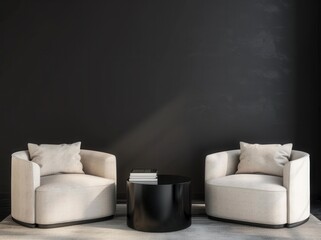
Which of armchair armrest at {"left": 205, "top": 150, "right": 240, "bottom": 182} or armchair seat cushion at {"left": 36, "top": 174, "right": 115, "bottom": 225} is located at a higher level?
armchair armrest at {"left": 205, "top": 150, "right": 240, "bottom": 182}

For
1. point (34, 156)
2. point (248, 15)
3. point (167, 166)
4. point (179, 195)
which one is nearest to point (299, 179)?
point (179, 195)

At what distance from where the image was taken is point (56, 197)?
4.90m

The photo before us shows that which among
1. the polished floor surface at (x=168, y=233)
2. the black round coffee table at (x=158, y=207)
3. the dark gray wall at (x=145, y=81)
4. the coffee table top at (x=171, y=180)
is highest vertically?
the dark gray wall at (x=145, y=81)

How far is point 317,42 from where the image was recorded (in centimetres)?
601

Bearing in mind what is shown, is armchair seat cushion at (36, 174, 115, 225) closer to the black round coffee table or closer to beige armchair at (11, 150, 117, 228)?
beige armchair at (11, 150, 117, 228)

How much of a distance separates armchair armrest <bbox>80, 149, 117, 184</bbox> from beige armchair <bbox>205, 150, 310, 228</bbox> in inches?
39.4

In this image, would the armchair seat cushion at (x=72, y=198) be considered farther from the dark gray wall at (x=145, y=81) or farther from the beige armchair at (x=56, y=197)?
the dark gray wall at (x=145, y=81)

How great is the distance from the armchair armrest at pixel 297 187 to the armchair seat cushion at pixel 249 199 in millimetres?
60

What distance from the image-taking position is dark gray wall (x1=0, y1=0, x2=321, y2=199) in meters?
6.08

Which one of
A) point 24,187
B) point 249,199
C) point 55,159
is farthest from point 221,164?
point 24,187

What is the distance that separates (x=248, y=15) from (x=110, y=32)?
1.63 m

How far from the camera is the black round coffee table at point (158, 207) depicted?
4774mm

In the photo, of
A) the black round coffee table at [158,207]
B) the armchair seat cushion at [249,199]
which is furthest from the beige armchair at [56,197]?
the armchair seat cushion at [249,199]

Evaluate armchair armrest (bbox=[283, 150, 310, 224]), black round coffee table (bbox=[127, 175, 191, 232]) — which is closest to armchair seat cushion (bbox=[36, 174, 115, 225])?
black round coffee table (bbox=[127, 175, 191, 232])
